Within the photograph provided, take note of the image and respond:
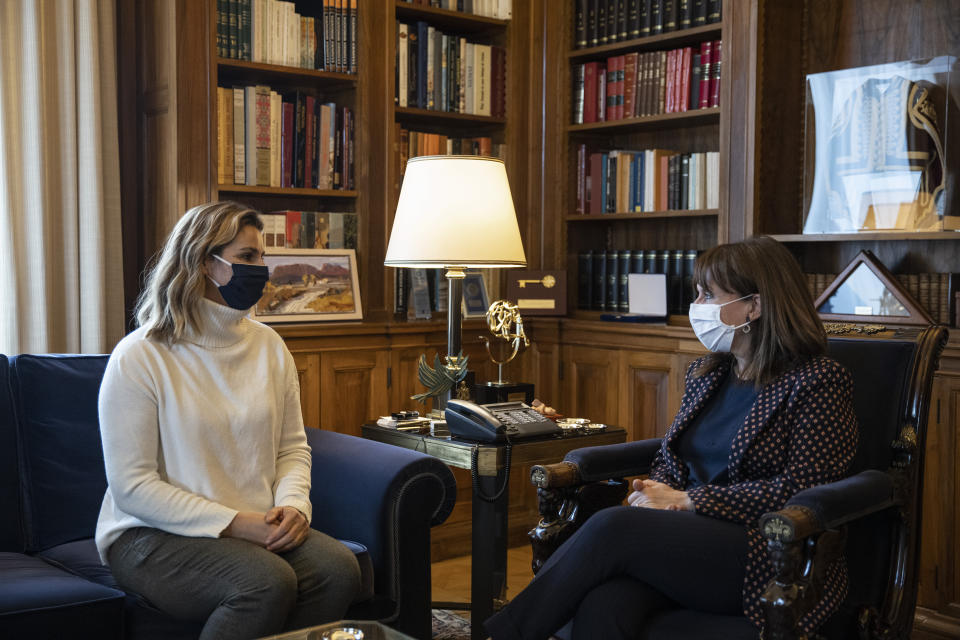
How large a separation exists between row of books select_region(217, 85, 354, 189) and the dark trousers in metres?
1.96

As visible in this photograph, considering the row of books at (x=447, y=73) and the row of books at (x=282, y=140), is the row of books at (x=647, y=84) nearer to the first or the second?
the row of books at (x=447, y=73)

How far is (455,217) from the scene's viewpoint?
2789 mm

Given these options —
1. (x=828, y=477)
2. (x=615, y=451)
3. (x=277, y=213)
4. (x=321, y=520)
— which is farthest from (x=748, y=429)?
(x=277, y=213)

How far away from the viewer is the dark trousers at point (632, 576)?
1935mm

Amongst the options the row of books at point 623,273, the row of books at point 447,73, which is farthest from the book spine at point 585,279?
the row of books at point 447,73

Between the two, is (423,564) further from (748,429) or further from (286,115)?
(286,115)

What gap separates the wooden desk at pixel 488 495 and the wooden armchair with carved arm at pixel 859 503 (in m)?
0.40

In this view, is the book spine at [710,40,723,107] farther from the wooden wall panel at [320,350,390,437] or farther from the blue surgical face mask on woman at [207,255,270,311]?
the blue surgical face mask on woman at [207,255,270,311]

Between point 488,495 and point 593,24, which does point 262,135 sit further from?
point 488,495

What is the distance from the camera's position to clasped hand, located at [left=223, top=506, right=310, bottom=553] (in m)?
2.13

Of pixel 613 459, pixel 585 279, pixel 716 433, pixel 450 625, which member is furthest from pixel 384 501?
pixel 585 279

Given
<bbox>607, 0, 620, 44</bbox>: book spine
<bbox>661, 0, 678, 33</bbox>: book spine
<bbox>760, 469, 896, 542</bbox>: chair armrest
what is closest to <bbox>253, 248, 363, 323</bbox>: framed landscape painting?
<bbox>607, 0, 620, 44</bbox>: book spine

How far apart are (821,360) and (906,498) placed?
348 mm

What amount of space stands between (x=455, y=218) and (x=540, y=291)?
1.21 meters
